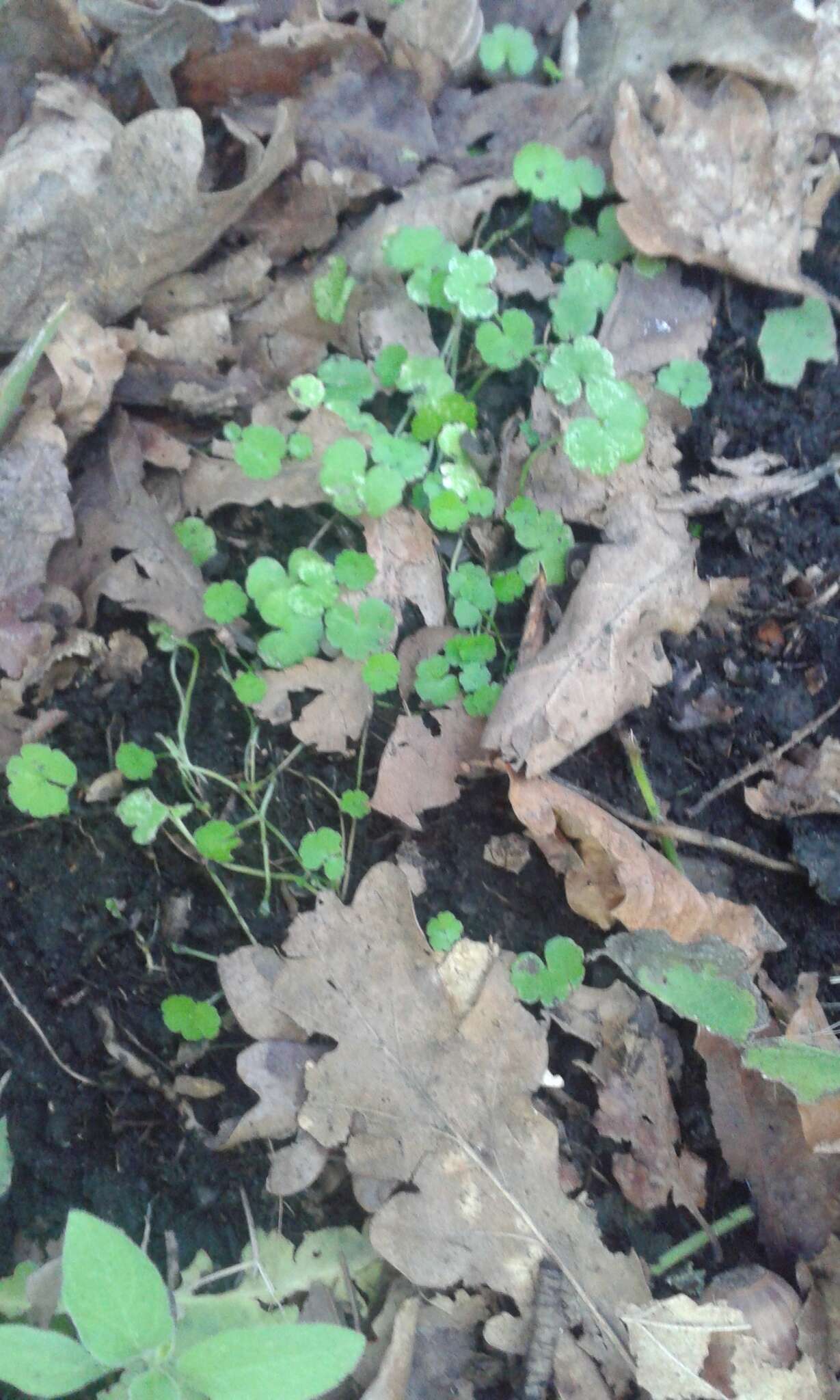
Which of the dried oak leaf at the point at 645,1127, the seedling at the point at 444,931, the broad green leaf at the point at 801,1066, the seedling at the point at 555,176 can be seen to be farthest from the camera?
the seedling at the point at 555,176

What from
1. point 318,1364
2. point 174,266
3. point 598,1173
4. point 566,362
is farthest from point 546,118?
point 318,1364

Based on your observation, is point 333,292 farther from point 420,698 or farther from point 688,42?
point 688,42

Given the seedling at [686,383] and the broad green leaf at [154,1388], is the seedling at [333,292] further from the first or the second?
A: the broad green leaf at [154,1388]

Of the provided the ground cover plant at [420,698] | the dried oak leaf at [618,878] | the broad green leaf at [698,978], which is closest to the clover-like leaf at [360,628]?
the ground cover plant at [420,698]

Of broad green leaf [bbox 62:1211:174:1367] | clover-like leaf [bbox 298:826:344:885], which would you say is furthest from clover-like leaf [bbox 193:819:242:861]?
broad green leaf [bbox 62:1211:174:1367]

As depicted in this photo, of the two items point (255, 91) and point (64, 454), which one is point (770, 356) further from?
point (64, 454)

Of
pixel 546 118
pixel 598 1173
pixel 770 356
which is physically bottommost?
pixel 598 1173
